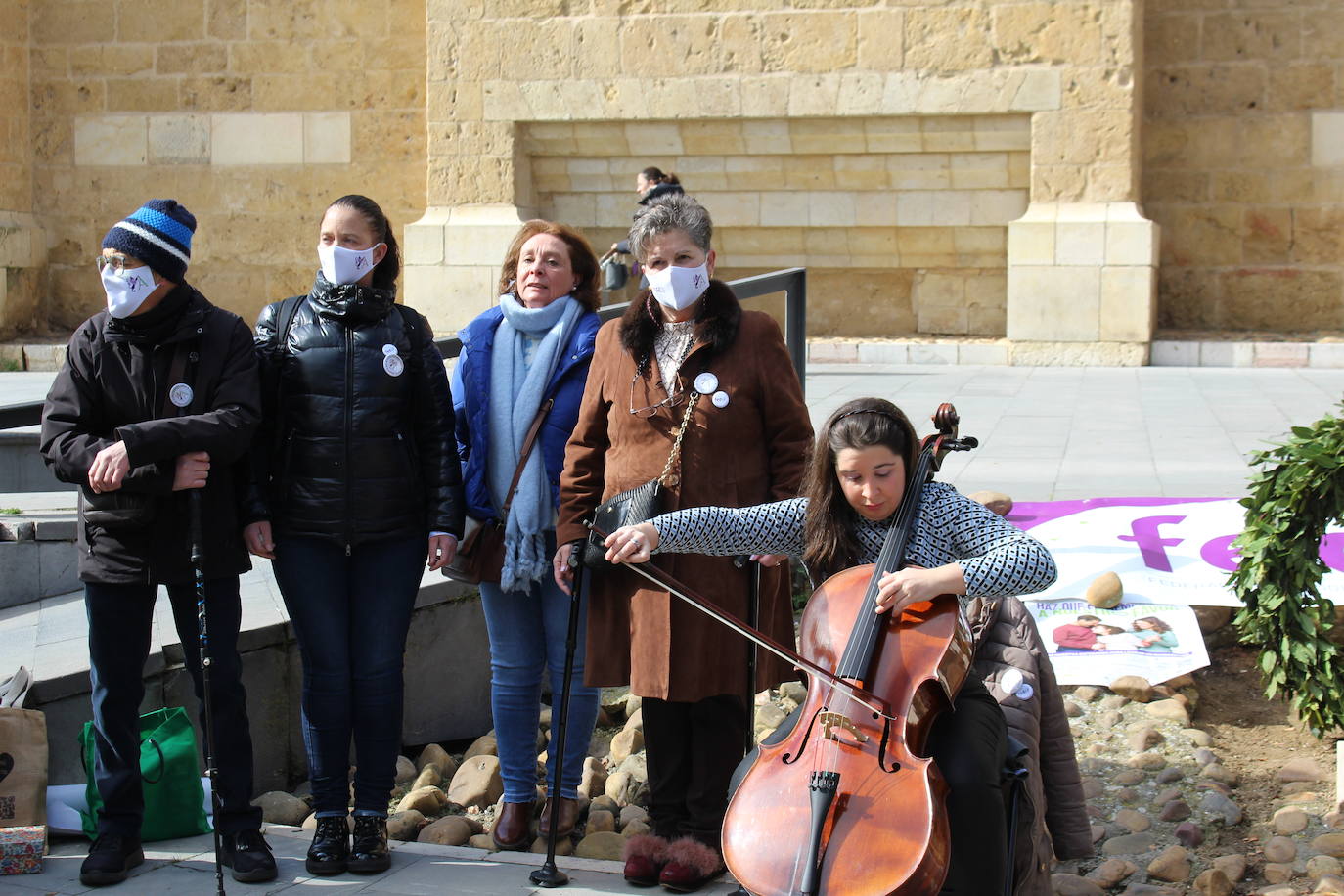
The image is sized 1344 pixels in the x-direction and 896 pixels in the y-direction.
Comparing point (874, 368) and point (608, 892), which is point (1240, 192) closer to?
point (874, 368)

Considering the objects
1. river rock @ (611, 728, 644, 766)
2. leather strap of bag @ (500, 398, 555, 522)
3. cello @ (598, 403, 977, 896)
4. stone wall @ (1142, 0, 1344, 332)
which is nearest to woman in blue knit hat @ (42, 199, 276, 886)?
leather strap of bag @ (500, 398, 555, 522)

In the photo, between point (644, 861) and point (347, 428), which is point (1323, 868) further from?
point (347, 428)

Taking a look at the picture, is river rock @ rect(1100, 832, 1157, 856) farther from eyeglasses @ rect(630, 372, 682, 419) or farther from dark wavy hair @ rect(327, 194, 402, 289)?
dark wavy hair @ rect(327, 194, 402, 289)

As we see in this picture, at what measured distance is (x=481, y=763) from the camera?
464 centimetres

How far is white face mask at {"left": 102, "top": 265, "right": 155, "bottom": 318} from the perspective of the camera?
343 cm

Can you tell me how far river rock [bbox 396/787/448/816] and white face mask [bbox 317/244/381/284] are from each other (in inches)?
64.8

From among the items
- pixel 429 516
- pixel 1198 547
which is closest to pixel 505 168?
pixel 1198 547

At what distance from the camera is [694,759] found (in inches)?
143

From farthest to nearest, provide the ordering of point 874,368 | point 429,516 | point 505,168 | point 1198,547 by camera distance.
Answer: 1. point 505,168
2. point 874,368
3. point 1198,547
4. point 429,516

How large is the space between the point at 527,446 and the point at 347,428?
0.50m

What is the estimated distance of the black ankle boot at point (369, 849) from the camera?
3553 millimetres

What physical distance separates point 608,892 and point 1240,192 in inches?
419

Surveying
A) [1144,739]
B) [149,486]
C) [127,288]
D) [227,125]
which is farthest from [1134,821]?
[227,125]

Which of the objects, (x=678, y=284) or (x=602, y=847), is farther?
(x=602, y=847)
